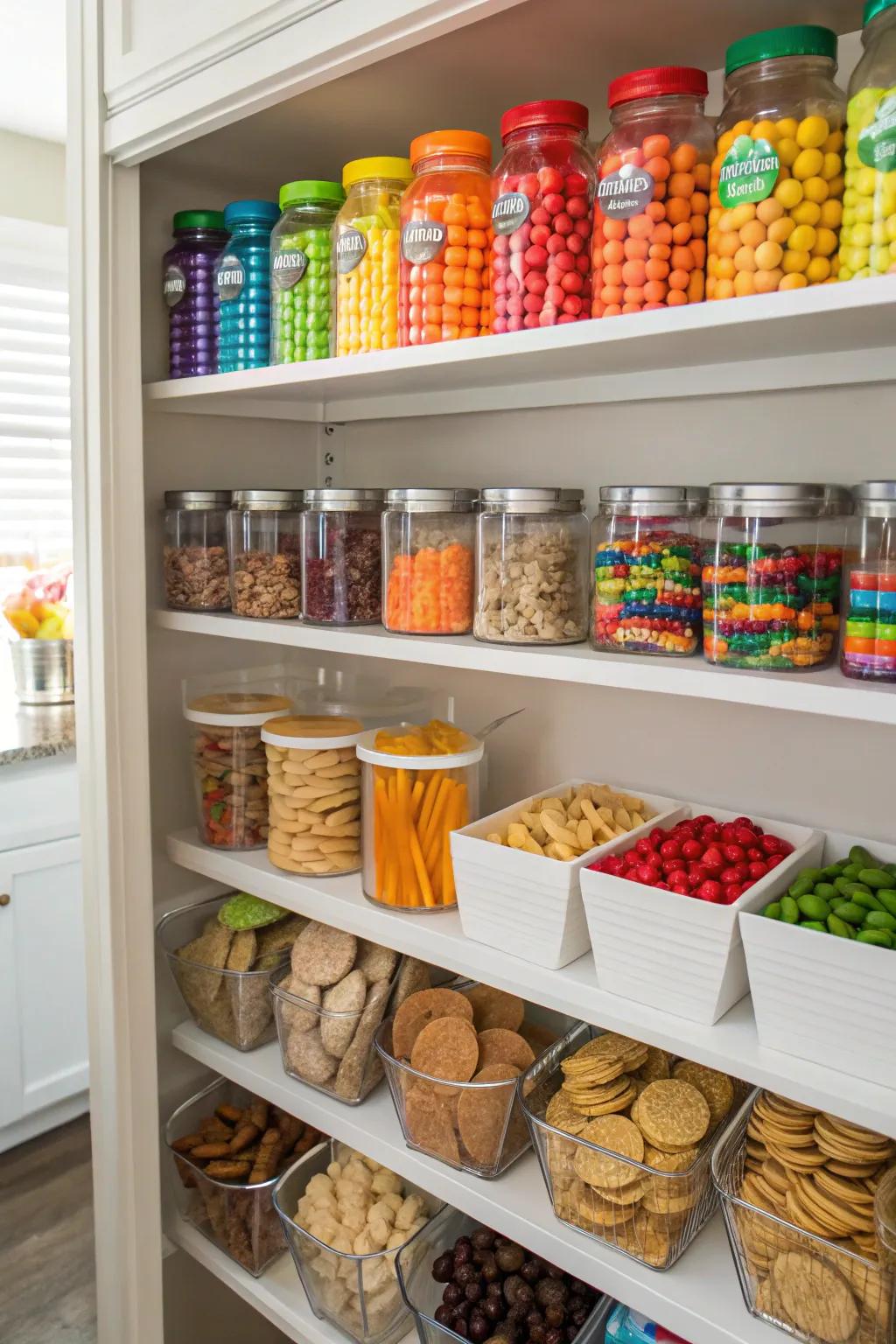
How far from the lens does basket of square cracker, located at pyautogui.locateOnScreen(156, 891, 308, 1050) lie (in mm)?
1624

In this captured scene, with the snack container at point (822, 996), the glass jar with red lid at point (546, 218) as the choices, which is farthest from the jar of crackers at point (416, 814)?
the glass jar with red lid at point (546, 218)

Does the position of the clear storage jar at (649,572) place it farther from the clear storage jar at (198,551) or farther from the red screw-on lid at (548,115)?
the clear storage jar at (198,551)

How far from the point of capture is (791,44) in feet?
3.00

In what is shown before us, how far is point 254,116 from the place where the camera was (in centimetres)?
140

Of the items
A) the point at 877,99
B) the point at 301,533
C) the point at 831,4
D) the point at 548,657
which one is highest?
the point at 831,4

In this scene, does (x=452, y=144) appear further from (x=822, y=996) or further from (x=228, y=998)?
(x=228, y=998)

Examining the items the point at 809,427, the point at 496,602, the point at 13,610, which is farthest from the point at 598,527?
the point at 13,610

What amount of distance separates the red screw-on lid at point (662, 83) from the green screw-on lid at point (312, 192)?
18.4 inches

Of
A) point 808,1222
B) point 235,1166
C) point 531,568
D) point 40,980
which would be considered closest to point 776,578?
point 531,568

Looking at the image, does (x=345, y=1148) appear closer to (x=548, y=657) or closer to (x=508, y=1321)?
(x=508, y=1321)

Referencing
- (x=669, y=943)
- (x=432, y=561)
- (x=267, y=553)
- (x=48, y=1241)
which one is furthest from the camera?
(x=48, y=1241)

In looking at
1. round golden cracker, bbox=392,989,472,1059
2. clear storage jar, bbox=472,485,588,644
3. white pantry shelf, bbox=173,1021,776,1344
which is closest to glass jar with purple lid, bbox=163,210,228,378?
clear storage jar, bbox=472,485,588,644

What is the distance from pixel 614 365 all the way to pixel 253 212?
565 millimetres

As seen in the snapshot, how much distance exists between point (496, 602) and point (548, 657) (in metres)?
0.14
